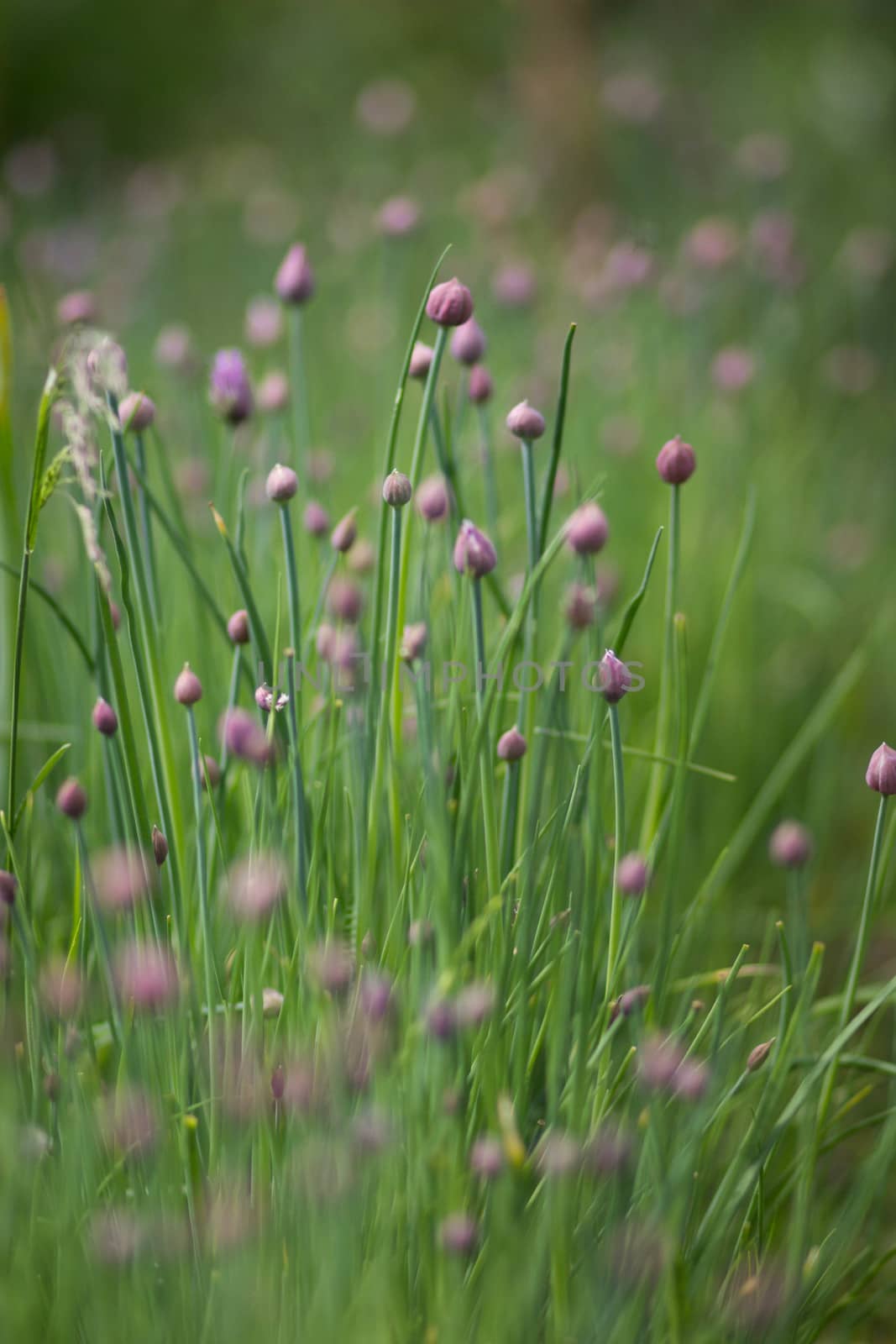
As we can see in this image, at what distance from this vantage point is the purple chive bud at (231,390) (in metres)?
1.26

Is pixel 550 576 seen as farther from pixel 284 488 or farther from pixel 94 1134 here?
pixel 94 1134

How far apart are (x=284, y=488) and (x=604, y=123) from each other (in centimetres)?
434

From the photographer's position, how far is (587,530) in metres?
0.96

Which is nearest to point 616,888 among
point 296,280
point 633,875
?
point 633,875

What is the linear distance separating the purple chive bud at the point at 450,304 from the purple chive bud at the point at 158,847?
0.49 meters

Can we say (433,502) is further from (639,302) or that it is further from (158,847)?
(639,302)

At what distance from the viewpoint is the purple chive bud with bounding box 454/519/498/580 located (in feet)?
3.18

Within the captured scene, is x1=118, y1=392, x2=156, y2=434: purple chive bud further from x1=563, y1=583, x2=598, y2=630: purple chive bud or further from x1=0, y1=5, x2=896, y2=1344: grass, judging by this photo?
x1=563, y1=583, x2=598, y2=630: purple chive bud

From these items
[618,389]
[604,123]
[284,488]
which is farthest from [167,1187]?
[604,123]

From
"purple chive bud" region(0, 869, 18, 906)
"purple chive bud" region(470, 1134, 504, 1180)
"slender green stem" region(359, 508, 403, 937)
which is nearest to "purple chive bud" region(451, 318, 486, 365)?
"slender green stem" region(359, 508, 403, 937)

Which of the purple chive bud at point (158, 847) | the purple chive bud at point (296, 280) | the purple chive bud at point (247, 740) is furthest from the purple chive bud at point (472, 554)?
the purple chive bud at point (296, 280)

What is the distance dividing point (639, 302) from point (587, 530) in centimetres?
240

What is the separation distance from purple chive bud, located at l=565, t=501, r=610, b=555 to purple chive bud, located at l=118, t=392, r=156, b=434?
372 millimetres

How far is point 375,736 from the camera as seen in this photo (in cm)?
113
